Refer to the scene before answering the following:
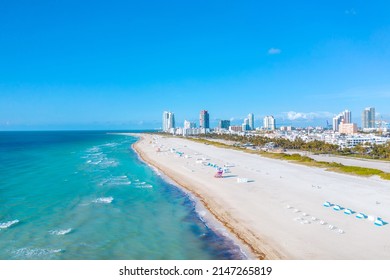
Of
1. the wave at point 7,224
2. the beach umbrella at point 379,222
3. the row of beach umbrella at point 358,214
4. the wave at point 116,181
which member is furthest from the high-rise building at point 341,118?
the wave at point 7,224

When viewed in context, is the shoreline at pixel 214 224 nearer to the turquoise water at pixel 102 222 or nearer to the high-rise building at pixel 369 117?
the turquoise water at pixel 102 222

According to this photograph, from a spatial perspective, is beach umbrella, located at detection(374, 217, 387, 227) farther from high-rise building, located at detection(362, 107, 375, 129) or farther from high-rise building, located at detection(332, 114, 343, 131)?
high-rise building, located at detection(362, 107, 375, 129)

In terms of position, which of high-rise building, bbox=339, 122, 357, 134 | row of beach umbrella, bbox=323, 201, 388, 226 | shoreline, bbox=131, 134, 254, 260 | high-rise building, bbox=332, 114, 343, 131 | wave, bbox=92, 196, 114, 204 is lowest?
shoreline, bbox=131, 134, 254, 260

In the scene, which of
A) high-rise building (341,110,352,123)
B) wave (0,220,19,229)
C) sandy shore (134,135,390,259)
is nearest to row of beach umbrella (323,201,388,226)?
sandy shore (134,135,390,259)

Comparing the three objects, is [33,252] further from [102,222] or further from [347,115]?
[347,115]

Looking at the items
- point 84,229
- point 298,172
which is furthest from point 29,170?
point 298,172

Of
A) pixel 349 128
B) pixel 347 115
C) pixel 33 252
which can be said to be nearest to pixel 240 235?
pixel 33 252
